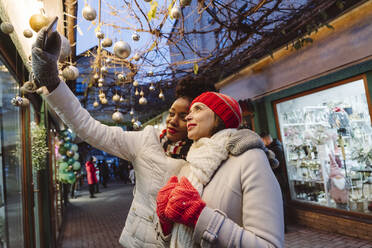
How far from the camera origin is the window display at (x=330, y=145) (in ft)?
16.5

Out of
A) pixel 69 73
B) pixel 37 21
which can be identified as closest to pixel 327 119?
pixel 69 73

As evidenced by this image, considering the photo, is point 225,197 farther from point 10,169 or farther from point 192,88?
point 10,169

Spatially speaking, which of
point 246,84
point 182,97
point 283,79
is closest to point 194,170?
point 182,97

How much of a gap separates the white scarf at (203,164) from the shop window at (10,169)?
207 cm

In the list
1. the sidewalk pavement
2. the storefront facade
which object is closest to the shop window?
the sidewalk pavement

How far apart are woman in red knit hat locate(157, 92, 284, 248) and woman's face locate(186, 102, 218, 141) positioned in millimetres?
18

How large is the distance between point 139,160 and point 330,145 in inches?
213

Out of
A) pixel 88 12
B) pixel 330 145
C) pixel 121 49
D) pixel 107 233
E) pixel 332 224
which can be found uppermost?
pixel 88 12

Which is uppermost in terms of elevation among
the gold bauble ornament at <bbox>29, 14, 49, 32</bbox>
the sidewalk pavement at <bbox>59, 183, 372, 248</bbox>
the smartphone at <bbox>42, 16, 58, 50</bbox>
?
the gold bauble ornament at <bbox>29, 14, 49, 32</bbox>

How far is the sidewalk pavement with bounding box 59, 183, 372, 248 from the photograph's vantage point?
470 cm

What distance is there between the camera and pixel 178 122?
1.80 m

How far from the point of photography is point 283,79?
20.4 feet

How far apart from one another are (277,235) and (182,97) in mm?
1132

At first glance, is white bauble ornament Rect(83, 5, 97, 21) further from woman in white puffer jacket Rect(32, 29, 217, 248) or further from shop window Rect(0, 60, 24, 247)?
shop window Rect(0, 60, 24, 247)
